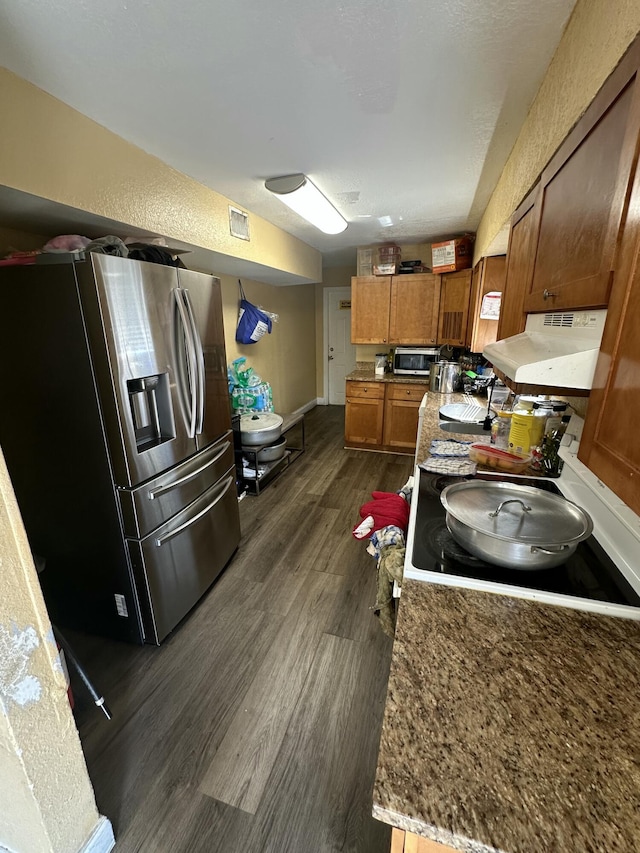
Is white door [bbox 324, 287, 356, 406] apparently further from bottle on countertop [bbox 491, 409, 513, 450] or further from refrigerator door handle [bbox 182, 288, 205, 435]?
refrigerator door handle [bbox 182, 288, 205, 435]

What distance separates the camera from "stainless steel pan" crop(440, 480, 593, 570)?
2.87ft

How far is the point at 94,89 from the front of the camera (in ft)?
4.15

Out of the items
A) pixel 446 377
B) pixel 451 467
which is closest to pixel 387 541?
pixel 451 467

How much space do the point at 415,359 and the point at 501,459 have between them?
8.77ft

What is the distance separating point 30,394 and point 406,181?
2.37m

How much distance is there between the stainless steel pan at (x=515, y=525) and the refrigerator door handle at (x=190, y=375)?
1268 millimetres

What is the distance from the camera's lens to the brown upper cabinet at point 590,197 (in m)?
0.74

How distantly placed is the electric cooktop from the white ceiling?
1532 millimetres

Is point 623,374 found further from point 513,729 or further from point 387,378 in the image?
point 387,378

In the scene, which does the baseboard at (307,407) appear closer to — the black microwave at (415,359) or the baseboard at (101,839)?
the black microwave at (415,359)

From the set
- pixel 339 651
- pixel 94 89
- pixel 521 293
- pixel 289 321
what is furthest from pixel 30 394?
pixel 289 321

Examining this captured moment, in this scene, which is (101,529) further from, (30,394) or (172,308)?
(172,308)

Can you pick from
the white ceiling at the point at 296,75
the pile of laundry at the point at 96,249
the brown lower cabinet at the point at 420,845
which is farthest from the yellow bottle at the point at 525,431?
the pile of laundry at the point at 96,249

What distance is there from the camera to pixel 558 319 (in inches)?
44.4
